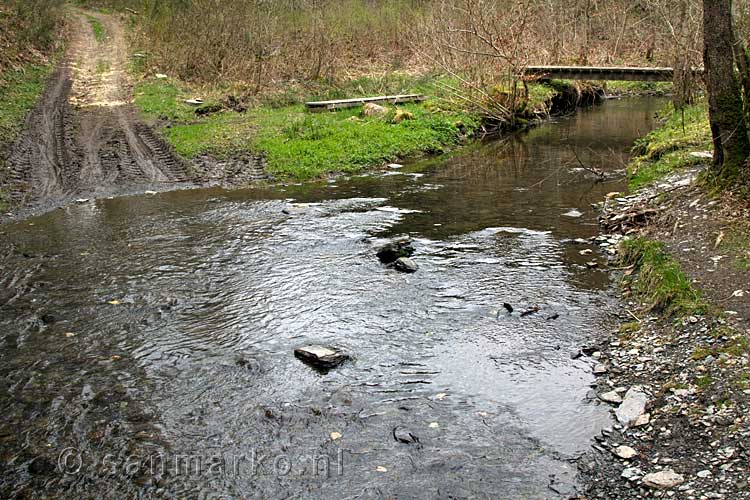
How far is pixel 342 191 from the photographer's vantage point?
1369 centimetres

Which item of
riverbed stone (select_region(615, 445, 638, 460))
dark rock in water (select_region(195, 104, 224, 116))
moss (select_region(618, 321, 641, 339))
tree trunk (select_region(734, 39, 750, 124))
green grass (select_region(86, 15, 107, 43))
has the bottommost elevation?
riverbed stone (select_region(615, 445, 638, 460))

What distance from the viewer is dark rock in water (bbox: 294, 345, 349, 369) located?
6469 mm

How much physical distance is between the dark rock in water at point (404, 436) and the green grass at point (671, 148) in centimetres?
840

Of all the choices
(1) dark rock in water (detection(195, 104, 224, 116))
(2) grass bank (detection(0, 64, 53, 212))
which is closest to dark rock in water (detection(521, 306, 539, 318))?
(2) grass bank (detection(0, 64, 53, 212))

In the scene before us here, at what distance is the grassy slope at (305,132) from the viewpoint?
52.7 feet

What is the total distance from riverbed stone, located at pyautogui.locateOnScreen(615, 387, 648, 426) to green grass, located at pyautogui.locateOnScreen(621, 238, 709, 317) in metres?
1.38

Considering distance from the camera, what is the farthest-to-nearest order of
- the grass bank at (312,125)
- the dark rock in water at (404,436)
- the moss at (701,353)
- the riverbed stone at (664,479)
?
1. the grass bank at (312,125)
2. the moss at (701,353)
3. the dark rock in water at (404,436)
4. the riverbed stone at (664,479)

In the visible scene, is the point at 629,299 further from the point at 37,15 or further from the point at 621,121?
the point at 37,15

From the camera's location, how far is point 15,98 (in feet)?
69.8

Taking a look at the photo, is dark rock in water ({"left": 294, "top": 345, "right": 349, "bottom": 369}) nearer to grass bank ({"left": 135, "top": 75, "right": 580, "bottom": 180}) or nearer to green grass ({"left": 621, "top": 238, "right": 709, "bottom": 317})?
green grass ({"left": 621, "top": 238, "right": 709, "bottom": 317})

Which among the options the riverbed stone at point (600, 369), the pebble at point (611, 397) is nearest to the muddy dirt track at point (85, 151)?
the riverbed stone at point (600, 369)

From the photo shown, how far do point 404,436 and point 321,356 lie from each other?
4.91 ft

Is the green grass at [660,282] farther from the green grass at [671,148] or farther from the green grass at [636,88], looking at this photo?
the green grass at [636,88]

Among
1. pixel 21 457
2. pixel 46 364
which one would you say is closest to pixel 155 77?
pixel 46 364
